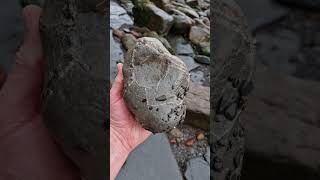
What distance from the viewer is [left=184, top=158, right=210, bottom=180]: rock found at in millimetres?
2131

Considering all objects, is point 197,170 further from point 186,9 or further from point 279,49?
point 186,9

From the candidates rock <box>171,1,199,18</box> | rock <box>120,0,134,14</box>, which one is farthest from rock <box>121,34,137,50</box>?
rock <box>171,1,199,18</box>

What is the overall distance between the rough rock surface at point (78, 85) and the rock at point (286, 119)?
1.59ft

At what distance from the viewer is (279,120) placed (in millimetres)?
1305

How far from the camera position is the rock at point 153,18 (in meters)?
3.02

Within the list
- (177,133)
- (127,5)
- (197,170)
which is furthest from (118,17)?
(197,170)

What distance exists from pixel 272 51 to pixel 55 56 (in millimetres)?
683

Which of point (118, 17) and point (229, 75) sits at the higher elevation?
point (229, 75)

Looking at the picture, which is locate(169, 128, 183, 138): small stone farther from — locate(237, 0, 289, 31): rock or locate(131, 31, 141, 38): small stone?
locate(237, 0, 289, 31): rock

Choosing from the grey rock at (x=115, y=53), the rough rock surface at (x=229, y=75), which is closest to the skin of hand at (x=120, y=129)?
the rough rock surface at (x=229, y=75)

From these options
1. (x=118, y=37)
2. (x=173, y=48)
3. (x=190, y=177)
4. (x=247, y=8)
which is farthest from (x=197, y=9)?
(x=247, y=8)

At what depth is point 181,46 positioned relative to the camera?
3025 millimetres

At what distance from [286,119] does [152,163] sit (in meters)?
0.70

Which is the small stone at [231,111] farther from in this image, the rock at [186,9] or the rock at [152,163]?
the rock at [186,9]
